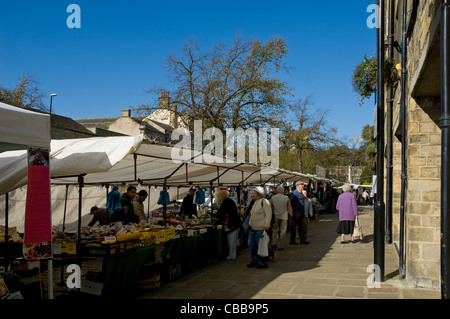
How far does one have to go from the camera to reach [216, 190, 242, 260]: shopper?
9609 mm

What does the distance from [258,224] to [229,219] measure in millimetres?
1372

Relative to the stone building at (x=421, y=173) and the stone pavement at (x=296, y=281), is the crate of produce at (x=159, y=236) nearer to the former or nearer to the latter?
the stone pavement at (x=296, y=281)

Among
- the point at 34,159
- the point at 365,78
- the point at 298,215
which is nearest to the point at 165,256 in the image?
the point at 34,159

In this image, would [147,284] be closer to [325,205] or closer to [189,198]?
[189,198]

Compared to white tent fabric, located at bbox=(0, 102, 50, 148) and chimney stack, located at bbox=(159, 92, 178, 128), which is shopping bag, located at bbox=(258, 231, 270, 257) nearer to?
white tent fabric, located at bbox=(0, 102, 50, 148)

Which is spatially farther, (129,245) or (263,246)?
(263,246)

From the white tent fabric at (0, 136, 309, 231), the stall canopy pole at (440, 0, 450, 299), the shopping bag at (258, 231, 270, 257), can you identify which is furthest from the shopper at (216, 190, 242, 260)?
the stall canopy pole at (440, 0, 450, 299)

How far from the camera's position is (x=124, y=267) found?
21.0 feet

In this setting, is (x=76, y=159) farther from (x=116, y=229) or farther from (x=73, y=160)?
(x=116, y=229)

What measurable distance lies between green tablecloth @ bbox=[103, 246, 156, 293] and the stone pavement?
0.38 metres

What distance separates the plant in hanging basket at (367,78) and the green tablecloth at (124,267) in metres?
6.82

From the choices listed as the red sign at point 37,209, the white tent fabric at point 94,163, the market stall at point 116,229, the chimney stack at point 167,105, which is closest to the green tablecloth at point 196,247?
the market stall at point 116,229

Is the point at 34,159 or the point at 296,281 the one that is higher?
the point at 34,159

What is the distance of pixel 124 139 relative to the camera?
5.96 meters
